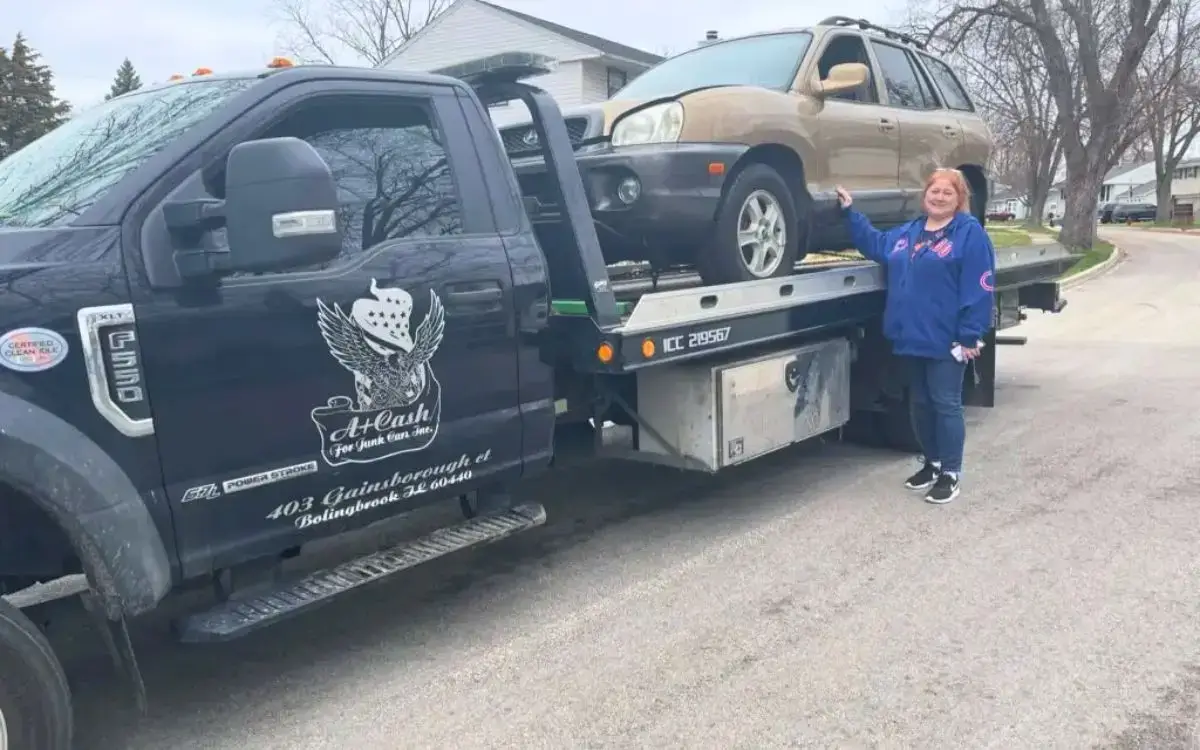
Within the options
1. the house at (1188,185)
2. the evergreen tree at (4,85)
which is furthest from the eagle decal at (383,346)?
the house at (1188,185)

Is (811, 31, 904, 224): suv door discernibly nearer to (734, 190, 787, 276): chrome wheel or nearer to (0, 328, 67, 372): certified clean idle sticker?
(734, 190, 787, 276): chrome wheel

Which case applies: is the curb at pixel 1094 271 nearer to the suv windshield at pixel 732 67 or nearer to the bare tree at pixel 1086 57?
the bare tree at pixel 1086 57

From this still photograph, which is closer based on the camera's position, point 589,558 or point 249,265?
point 249,265

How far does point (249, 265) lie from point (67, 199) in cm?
70

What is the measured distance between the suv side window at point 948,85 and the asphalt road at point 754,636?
2951 mm

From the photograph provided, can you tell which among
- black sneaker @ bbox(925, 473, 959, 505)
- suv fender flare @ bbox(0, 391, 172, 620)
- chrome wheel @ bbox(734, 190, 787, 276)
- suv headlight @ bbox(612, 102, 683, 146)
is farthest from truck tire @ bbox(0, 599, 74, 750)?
black sneaker @ bbox(925, 473, 959, 505)

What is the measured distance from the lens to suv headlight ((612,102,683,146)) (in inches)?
207

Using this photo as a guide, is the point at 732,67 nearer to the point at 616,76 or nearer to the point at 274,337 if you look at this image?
the point at 274,337

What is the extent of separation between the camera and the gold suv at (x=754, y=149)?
513 cm

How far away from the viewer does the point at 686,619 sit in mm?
4195

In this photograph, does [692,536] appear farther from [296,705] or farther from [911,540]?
[296,705]

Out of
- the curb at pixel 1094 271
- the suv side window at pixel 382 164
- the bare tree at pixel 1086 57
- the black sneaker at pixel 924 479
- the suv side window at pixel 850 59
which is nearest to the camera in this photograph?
the suv side window at pixel 382 164

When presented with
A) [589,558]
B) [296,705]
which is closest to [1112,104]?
[589,558]

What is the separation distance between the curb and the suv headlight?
54.5 feet
